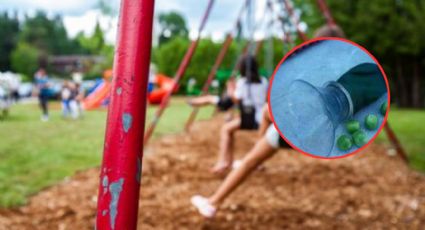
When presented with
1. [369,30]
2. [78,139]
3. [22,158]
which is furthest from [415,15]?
[22,158]

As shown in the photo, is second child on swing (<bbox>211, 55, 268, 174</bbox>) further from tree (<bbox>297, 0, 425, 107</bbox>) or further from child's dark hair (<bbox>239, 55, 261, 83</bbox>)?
tree (<bbox>297, 0, 425, 107</bbox>)

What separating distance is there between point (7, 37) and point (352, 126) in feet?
236

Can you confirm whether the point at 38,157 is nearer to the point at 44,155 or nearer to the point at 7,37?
the point at 44,155

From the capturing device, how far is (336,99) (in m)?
1.08

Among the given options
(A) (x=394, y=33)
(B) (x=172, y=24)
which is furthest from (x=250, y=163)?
(B) (x=172, y=24)

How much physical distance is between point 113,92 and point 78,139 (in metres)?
5.56

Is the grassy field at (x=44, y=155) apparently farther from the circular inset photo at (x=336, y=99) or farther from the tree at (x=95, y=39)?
the tree at (x=95, y=39)

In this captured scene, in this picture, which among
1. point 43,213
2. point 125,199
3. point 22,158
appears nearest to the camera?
point 125,199

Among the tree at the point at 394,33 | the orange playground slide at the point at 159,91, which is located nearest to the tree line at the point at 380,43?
the tree at the point at 394,33

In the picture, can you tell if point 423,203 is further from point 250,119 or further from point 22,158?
point 22,158

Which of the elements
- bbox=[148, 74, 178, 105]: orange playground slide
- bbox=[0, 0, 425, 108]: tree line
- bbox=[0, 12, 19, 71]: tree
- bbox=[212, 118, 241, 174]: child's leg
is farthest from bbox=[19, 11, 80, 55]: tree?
bbox=[212, 118, 241, 174]: child's leg

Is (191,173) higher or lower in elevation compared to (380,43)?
lower

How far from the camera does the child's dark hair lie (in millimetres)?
3672

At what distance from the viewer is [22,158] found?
4383 mm
